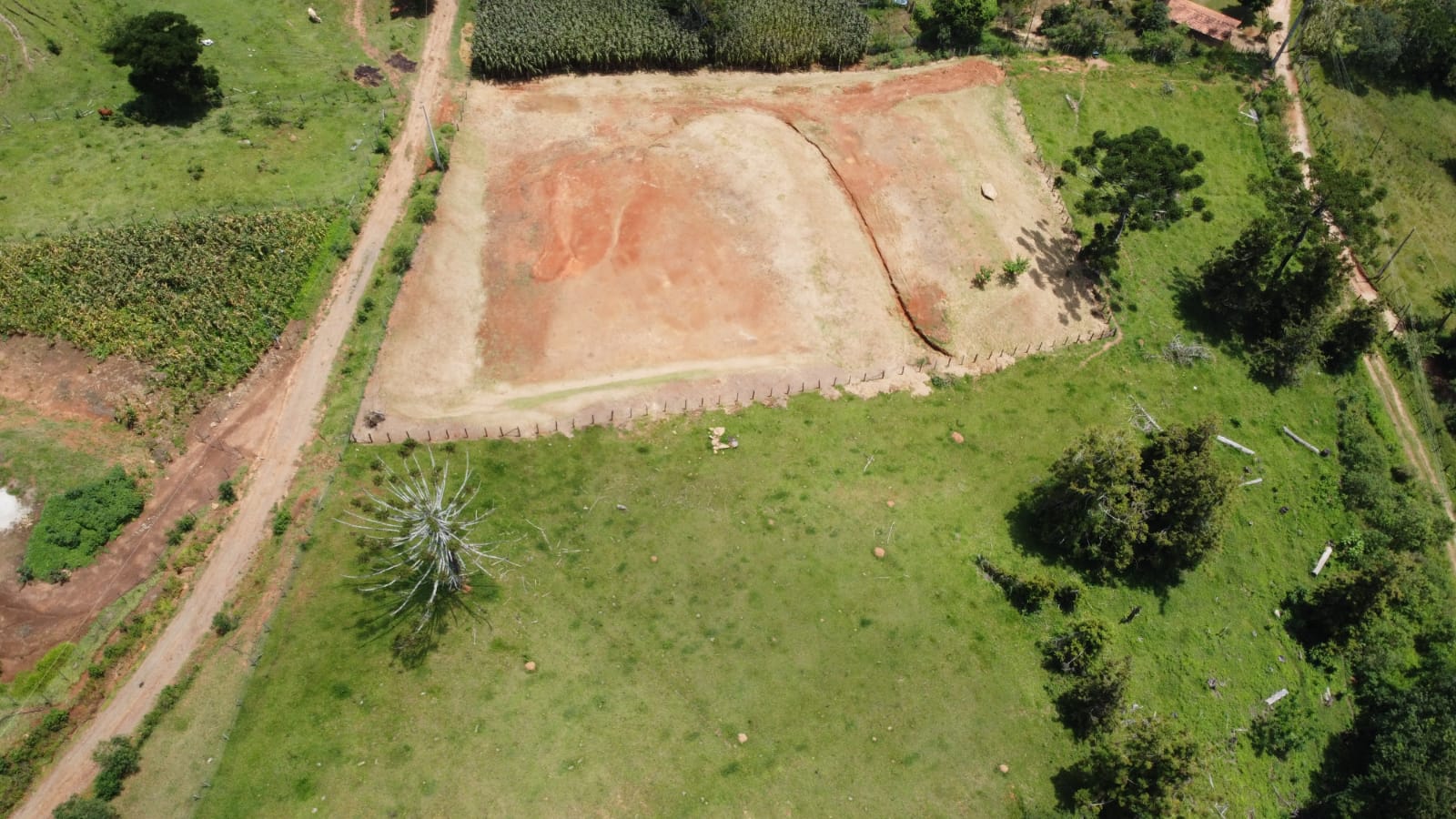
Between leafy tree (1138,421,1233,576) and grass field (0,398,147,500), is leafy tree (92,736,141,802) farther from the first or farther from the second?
leafy tree (1138,421,1233,576)

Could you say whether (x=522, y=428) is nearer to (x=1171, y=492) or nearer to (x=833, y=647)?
(x=833, y=647)

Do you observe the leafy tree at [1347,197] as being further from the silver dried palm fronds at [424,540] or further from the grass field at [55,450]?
the grass field at [55,450]

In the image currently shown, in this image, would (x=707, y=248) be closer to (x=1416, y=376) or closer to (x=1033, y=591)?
(x=1033, y=591)

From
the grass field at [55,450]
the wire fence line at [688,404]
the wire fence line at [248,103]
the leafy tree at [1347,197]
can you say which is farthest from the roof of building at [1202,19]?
the grass field at [55,450]

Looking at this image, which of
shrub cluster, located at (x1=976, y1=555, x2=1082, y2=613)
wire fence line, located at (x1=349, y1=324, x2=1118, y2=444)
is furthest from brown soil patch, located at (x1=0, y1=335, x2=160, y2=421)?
shrub cluster, located at (x1=976, y1=555, x2=1082, y2=613)

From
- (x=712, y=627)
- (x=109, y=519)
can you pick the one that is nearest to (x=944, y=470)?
(x=712, y=627)

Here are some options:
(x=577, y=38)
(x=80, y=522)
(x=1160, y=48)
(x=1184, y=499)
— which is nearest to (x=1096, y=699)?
(x=1184, y=499)
